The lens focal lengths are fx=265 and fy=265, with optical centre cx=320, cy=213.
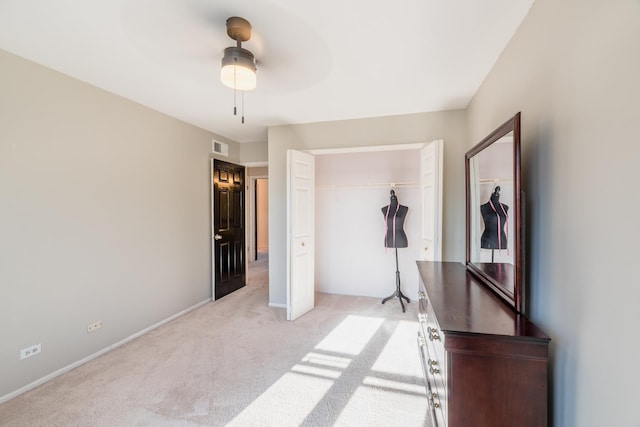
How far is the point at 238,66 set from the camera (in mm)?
1704

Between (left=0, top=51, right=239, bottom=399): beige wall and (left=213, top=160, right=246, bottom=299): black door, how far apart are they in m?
0.60

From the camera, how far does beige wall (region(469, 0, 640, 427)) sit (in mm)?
773

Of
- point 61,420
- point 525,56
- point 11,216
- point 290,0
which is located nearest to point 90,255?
point 11,216

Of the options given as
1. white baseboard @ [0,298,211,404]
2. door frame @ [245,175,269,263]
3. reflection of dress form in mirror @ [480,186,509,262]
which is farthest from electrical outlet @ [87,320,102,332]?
door frame @ [245,175,269,263]

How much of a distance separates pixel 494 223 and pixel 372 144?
1.89 metres

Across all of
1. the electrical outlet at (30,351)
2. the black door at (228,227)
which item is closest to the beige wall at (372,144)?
the black door at (228,227)

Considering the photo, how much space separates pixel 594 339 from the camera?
89cm

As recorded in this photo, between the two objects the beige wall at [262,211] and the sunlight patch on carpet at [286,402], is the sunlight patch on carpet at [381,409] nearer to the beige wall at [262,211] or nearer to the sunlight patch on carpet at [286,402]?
the sunlight patch on carpet at [286,402]

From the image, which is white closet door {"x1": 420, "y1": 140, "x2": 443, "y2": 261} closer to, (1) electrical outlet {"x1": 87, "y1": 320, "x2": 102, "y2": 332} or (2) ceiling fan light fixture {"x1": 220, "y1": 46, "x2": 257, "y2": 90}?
(2) ceiling fan light fixture {"x1": 220, "y1": 46, "x2": 257, "y2": 90}

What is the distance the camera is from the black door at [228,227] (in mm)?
3977

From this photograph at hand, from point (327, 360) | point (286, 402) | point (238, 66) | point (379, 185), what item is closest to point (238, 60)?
point (238, 66)

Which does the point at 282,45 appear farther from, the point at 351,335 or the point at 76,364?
the point at 76,364

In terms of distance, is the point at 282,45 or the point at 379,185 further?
the point at 379,185

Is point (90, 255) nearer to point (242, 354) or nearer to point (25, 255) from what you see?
point (25, 255)
